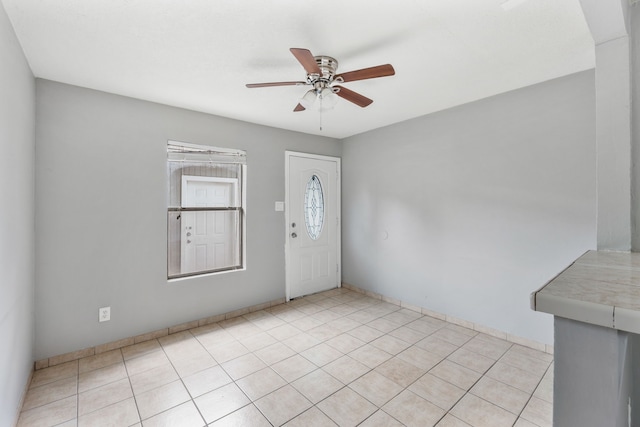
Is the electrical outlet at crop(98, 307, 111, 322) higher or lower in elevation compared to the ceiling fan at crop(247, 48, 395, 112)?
lower

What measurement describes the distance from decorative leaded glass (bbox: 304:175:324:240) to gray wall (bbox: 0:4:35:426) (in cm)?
285

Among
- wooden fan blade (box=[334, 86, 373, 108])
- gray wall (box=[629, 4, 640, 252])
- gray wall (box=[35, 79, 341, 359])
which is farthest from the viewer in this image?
gray wall (box=[35, 79, 341, 359])

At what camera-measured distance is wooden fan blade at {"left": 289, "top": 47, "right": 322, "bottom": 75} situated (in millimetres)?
1617

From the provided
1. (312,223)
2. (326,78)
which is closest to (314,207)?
(312,223)

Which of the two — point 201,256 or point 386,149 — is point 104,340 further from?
point 386,149

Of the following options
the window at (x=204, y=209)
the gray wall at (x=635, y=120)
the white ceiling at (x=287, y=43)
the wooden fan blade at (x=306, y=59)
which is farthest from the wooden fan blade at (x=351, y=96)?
the window at (x=204, y=209)

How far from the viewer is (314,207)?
4395 millimetres

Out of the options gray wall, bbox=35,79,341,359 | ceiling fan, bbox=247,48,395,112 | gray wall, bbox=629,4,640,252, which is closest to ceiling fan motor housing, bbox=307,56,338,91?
ceiling fan, bbox=247,48,395,112

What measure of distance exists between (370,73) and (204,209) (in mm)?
2423

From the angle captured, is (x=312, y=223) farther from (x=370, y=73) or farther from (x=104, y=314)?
(x=370, y=73)

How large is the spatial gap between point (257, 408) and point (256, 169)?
2578 millimetres

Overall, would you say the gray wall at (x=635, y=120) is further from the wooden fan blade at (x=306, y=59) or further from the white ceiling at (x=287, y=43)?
the wooden fan blade at (x=306, y=59)

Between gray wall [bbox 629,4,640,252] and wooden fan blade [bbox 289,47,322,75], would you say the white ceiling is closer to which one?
wooden fan blade [bbox 289,47,322,75]

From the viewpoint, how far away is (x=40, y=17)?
169cm
